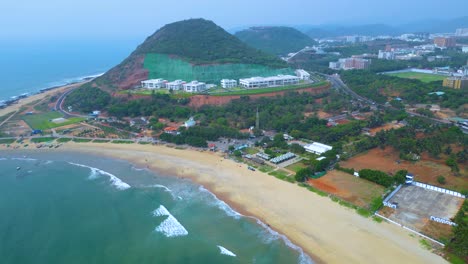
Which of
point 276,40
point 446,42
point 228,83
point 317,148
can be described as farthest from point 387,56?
point 317,148

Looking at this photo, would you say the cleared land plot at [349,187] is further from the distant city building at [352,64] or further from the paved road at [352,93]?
the distant city building at [352,64]

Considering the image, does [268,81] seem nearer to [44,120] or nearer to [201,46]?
[201,46]

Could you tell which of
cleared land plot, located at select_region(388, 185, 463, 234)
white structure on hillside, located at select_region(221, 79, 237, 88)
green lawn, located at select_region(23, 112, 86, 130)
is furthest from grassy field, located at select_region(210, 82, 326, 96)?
cleared land plot, located at select_region(388, 185, 463, 234)

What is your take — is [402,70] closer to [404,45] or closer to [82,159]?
[404,45]

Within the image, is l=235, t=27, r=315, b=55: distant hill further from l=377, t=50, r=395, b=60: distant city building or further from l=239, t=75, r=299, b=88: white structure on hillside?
l=239, t=75, r=299, b=88: white structure on hillside

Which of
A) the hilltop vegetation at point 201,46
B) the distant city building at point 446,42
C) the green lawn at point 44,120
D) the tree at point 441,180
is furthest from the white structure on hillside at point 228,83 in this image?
the distant city building at point 446,42
